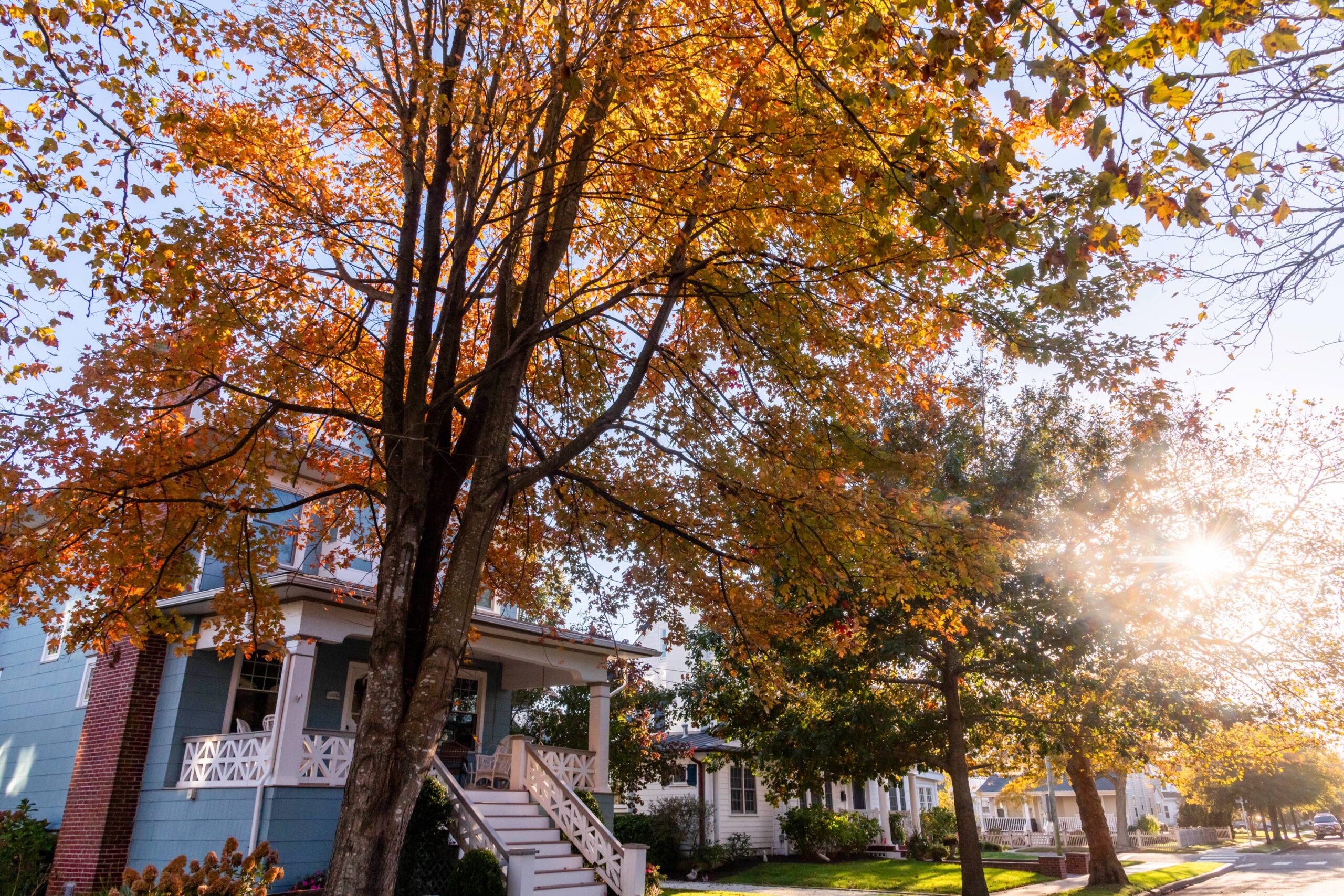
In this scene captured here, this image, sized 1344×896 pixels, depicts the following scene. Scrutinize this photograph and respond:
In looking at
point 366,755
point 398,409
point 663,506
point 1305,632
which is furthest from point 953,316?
point 1305,632

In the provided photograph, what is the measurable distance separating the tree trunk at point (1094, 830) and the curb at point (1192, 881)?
0.83m

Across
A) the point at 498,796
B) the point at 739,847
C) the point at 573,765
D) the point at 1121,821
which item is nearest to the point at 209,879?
the point at 498,796

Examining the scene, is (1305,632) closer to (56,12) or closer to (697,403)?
(697,403)

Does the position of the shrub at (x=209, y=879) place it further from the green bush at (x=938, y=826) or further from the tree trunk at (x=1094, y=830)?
the green bush at (x=938, y=826)

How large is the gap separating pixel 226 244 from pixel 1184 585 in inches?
695

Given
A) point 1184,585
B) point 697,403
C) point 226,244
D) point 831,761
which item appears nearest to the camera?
point 226,244

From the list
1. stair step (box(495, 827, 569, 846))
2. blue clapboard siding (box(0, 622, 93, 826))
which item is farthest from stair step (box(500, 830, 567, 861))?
blue clapboard siding (box(0, 622, 93, 826))

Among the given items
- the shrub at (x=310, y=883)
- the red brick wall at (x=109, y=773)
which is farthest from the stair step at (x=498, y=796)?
the red brick wall at (x=109, y=773)

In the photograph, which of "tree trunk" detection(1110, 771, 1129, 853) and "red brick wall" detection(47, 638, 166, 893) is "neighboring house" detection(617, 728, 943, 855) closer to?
"tree trunk" detection(1110, 771, 1129, 853)

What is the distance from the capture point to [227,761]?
43.7 feet

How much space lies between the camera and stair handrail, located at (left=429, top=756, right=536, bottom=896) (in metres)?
11.9

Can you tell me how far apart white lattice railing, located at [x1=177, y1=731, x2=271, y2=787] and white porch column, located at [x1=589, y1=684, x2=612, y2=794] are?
638 centimetres

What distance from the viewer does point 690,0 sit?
7.97 meters

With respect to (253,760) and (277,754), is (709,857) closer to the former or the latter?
(253,760)
